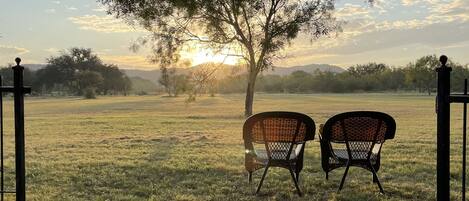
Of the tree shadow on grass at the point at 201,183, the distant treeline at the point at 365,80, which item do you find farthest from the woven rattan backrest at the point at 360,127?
the distant treeline at the point at 365,80

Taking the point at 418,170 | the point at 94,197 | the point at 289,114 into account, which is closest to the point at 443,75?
the point at 289,114

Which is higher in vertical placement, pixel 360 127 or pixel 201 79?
pixel 201 79

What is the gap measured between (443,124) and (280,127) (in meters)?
2.36

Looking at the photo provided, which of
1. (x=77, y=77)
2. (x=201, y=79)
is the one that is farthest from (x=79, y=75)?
(x=201, y=79)

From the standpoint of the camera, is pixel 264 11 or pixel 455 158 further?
pixel 264 11

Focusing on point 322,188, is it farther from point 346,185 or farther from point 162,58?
point 162,58

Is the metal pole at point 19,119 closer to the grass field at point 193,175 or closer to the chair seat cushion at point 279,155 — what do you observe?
the grass field at point 193,175

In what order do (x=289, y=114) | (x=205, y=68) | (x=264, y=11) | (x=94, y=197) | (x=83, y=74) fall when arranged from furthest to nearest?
(x=83, y=74), (x=205, y=68), (x=264, y=11), (x=94, y=197), (x=289, y=114)

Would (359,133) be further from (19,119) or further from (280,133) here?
(19,119)

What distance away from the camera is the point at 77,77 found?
94938 millimetres

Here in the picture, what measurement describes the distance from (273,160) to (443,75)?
2889 millimetres

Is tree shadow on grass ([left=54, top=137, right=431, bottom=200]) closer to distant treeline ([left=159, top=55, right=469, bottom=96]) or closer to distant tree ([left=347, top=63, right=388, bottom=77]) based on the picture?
distant treeline ([left=159, top=55, right=469, bottom=96])

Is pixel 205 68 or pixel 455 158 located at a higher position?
pixel 205 68

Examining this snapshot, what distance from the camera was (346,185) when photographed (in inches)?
262
